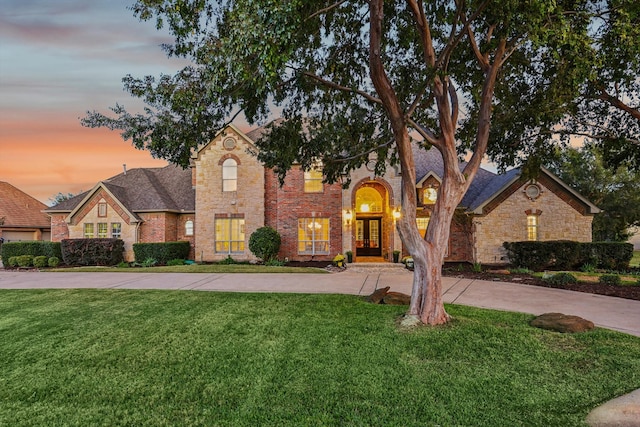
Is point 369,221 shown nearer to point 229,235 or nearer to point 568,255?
point 229,235

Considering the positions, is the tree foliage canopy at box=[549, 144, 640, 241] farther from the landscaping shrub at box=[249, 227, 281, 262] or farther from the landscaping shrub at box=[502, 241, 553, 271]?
the landscaping shrub at box=[249, 227, 281, 262]

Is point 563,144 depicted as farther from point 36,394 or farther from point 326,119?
point 36,394

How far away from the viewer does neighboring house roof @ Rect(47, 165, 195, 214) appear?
20.6 metres

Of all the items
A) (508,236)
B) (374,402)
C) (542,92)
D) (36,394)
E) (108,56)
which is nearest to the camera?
(374,402)

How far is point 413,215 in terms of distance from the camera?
711 centimetres

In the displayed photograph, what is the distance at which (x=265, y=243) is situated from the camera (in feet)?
60.1

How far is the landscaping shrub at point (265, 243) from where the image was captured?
18.3m

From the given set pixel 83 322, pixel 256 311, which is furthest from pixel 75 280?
pixel 256 311

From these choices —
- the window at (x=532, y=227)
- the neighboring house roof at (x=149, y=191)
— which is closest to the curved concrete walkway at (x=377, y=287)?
the neighboring house roof at (x=149, y=191)

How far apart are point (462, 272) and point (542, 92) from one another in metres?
7.51

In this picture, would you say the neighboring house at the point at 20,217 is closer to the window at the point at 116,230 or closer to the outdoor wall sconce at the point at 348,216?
the window at the point at 116,230

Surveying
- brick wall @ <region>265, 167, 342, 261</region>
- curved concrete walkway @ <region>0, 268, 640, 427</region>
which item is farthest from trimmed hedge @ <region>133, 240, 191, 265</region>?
brick wall @ <region>265, 167, 342, 261</region>

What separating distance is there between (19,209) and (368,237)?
2835 cm

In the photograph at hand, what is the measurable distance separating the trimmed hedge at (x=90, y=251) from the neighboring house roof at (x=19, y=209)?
1035 centimetres
